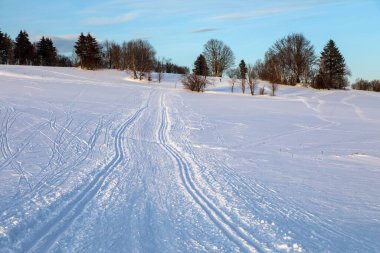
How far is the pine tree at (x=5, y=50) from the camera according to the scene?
81213 mm

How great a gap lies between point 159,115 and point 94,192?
1567 cm

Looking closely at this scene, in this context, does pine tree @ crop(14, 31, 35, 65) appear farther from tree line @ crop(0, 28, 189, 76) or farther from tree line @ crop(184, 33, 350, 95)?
tree line @ crop(184, 33, 350, 95)

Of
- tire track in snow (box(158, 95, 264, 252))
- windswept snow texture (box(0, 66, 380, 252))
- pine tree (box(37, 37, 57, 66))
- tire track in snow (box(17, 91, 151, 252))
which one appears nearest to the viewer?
tire track in snow (box(17, 91, 151, 252))

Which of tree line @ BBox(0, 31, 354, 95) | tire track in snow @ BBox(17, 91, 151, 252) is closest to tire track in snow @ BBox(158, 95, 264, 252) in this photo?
tire track in snow @ BBox(17, 91, 151, 252)

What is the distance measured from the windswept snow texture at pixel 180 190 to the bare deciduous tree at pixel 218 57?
71.5m

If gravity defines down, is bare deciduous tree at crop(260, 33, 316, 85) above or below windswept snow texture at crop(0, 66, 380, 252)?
above

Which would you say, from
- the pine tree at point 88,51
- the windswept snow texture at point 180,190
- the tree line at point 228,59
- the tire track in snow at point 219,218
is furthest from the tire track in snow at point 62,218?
the pine tree at point 88,51

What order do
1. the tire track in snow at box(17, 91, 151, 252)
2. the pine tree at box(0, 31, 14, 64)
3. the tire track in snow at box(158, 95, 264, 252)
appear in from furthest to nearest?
the pine tree at box(0, 31, 14, 64) < the tire track in snow at box(158, 95, 264, 252) < the tire track in snow at box(17, 91, 151, 252)

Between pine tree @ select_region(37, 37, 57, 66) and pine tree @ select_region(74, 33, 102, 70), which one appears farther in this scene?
pine tree @ select_region(37, 37, 57, 66)

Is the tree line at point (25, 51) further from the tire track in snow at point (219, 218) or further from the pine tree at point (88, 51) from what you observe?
the tire track in snow at point (219, 218)

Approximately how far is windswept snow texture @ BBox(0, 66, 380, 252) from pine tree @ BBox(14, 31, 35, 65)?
74.2 m

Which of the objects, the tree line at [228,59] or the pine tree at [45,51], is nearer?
the tree line at [228,59]

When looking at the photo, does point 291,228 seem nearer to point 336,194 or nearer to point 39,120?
point 336,194

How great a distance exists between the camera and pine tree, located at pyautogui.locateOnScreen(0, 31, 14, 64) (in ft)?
266
